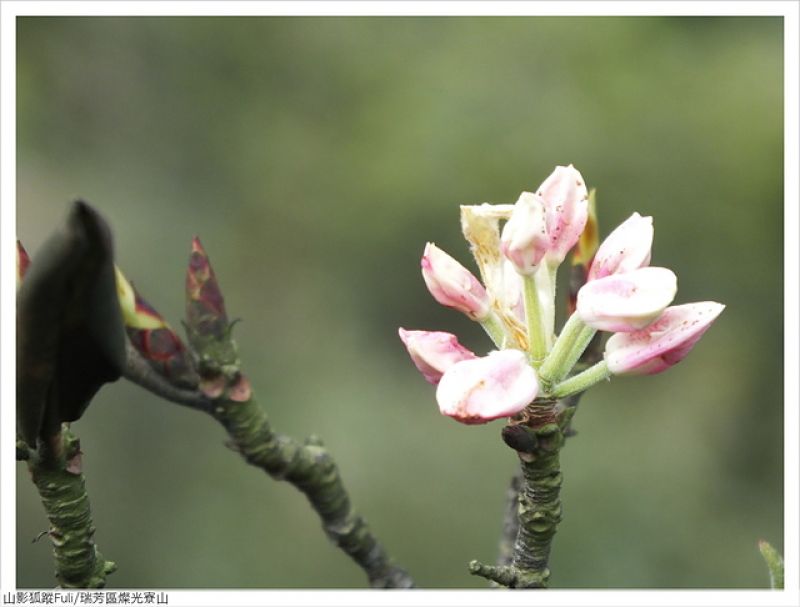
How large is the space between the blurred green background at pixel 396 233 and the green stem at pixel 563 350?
1.82 metres

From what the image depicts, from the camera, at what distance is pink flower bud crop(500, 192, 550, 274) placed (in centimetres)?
55

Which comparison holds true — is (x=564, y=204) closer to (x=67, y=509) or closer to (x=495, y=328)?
(x=495, y=328)

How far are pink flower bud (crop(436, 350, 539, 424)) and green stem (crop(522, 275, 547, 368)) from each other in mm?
33

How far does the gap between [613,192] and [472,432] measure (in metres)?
0.92

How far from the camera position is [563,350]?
0.57 m

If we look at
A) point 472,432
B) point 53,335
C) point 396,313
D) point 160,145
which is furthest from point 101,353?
point 160,145

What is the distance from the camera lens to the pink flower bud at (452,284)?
58 cm

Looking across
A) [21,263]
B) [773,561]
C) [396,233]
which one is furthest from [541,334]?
[396,233]

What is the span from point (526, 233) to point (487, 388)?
0.30 ft

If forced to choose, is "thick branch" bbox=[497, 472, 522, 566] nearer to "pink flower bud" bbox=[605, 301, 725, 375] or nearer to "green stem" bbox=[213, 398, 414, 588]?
"green stem" bbox=[213, 398, 414, 588]

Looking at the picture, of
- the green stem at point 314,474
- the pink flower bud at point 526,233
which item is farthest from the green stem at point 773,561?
the green stem at point 314,474

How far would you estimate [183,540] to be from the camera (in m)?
2.44

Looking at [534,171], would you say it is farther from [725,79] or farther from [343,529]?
[343,529]

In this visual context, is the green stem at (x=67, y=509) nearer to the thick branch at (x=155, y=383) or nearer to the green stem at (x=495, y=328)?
the thick branch at (x=155, y=383)
